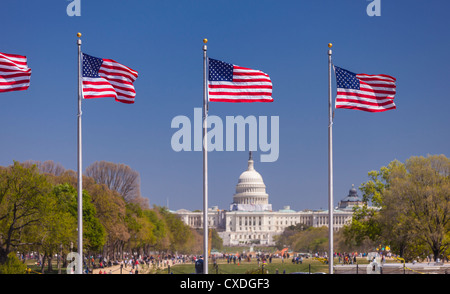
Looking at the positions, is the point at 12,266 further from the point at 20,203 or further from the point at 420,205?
the point at 420,205

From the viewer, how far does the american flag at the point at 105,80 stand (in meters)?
30.8

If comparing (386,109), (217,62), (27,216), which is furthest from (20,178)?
(386,109)

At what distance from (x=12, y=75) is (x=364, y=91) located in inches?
582

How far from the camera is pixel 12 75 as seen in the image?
30.5 m

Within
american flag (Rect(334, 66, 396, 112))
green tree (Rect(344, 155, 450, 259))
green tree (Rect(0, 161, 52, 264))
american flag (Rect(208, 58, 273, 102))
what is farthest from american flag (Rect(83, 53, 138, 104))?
green tree (Rect(344, 155, 450, 259))

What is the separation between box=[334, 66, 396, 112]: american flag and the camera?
32062 mm

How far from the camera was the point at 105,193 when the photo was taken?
80.5 meters

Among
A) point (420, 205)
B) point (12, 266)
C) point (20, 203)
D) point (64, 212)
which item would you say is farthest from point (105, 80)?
point (420, 205)

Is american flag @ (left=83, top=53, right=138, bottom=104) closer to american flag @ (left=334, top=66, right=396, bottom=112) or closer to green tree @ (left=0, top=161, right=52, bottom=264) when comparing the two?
american flag @ (left=334, top=66, right=396, bottom=112)

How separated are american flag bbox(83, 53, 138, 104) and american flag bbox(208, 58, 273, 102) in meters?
3.58

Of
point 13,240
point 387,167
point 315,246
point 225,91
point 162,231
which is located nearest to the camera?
point 225,91

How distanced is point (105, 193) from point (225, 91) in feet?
170
